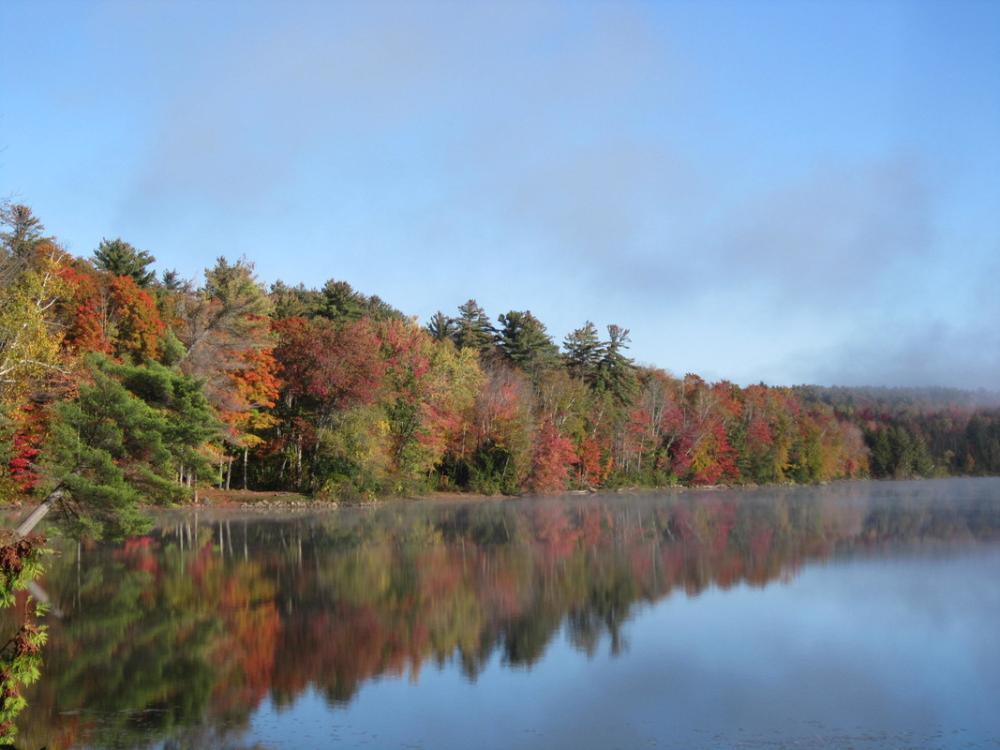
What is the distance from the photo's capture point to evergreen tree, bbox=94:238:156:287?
50375mm

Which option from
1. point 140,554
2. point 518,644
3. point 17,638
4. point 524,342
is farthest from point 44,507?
point 524,342

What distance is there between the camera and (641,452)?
69250 mm

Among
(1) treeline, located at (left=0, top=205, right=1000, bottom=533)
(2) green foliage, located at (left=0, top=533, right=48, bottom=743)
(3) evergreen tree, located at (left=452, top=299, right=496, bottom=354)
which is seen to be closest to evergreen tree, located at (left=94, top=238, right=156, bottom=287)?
(1) treeline, located at (left=0, top=205, right=1000, bottom=533)

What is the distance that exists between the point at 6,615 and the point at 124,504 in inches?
110

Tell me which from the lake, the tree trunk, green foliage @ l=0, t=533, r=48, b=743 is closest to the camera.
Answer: green foliage @ l=0, t=533, r=48, b=743

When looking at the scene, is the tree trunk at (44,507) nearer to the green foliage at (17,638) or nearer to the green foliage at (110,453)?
the green foliage at (110,453)

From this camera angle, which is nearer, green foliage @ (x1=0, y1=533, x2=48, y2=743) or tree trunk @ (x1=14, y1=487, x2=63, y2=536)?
green foliage @ (x1=0, y1=533, x2=48, y2=743)

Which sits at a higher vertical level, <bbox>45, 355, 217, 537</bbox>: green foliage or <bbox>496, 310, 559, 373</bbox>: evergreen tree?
<bbox>496, 310, 559, 373</bbox>: evergreen tree

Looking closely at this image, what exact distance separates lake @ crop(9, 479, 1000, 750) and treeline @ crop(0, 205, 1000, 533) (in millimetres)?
3332

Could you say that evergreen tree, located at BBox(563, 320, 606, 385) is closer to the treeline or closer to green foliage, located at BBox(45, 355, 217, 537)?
the treeline

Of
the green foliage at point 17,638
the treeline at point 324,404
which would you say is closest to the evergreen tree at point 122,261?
the treeline at point 324,404

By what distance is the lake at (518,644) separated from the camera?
10.6m

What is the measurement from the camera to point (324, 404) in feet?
148

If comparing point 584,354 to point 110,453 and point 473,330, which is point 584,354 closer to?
point 473,330
